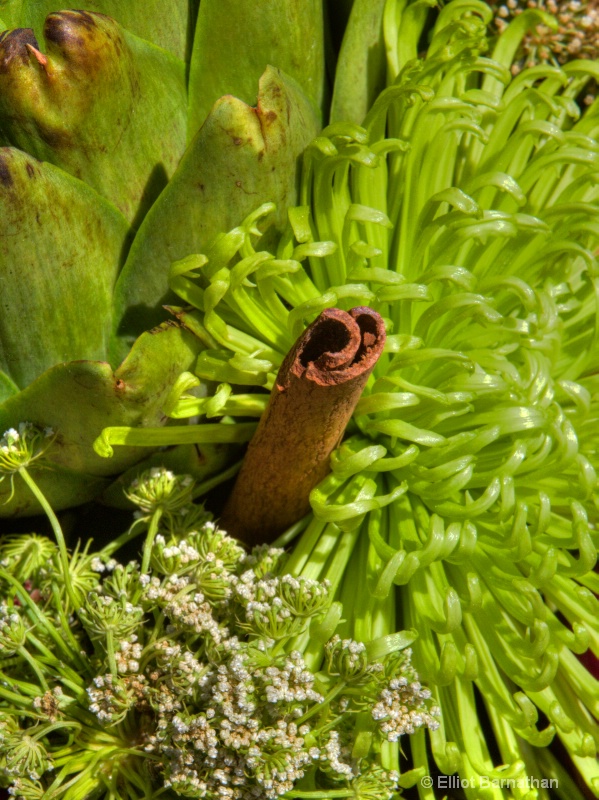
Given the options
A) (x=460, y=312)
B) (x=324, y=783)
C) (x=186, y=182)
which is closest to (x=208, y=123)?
(x=186, y=182)

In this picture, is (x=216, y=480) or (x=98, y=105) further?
(x=216, y=480)

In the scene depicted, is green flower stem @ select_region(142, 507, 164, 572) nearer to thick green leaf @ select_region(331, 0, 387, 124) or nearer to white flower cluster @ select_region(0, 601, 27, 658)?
white flower cluster @ select_region(0, 601, 27, 658)

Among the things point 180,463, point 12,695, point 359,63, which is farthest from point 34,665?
point 359,63

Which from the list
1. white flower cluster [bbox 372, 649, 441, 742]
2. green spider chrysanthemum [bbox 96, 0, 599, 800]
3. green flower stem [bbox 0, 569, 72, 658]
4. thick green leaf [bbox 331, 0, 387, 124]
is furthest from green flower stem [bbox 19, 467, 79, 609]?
thick green leaf [bbox 331, 0, 387, 124]

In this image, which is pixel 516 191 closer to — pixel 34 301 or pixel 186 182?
pixel 186 182

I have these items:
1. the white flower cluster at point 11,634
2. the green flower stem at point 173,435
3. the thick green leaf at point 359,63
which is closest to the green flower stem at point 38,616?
the white flower cluster at point 11,634
